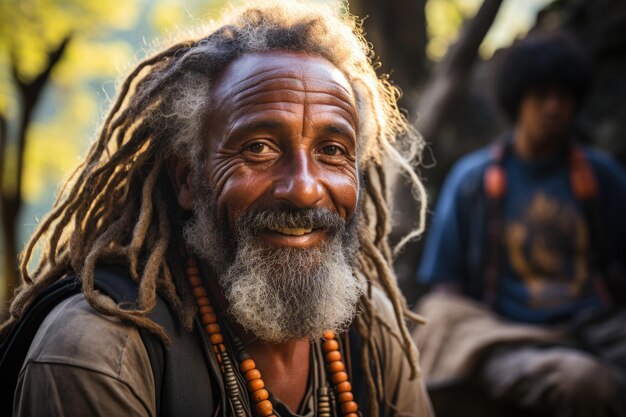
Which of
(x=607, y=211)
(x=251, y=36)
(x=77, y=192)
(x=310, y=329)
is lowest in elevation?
(x=607, y=211)

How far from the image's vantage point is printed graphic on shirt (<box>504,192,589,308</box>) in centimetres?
514

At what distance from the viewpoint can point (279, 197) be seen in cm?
241

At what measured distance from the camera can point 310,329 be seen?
251 cm

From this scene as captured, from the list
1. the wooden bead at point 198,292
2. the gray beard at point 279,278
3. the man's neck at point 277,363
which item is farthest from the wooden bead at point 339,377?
the wooden bead at point 198,292

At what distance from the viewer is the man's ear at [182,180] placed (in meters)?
2.70

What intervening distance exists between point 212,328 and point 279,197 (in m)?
0.51

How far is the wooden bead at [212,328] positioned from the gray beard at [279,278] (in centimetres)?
7

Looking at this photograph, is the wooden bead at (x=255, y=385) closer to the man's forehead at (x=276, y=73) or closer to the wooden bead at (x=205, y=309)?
the wooden bead at (x=205, y=309)

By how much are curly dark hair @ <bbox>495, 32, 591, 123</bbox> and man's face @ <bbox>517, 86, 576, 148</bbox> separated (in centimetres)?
5

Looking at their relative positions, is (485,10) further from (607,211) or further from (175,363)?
(175,363)

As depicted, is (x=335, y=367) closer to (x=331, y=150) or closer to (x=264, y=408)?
(x=264, y=408)

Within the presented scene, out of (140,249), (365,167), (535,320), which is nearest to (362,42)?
(365,167)

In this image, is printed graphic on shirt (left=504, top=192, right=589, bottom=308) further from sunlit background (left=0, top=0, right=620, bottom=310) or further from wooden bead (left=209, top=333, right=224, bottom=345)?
wooden bead (left=209, top=333, right=224, bottom=345)

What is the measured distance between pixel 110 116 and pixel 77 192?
0.32m
